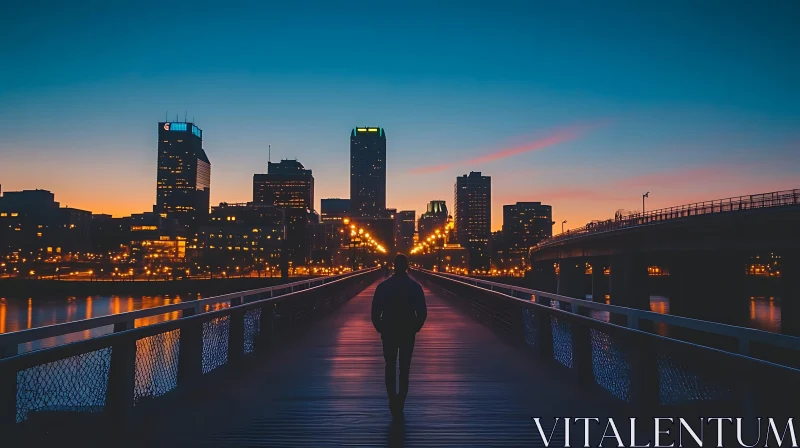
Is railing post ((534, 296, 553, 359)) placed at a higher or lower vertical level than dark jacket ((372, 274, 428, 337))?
lower

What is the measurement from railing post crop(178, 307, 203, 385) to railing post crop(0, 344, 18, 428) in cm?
321

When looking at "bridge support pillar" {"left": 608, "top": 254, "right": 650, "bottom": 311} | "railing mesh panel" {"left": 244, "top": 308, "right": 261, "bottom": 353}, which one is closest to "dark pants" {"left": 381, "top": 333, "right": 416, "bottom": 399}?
"railing mesh panel" {"left": 244, "top": 308, "right": 261, "bottom": 353}

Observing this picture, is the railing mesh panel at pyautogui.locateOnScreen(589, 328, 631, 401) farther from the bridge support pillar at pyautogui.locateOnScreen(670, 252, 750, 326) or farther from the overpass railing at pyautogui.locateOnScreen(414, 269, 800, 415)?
the bridge support pillar at pyautogui.locateOnScreen(670, 252, 750, 326)

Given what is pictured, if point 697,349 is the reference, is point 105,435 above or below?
below

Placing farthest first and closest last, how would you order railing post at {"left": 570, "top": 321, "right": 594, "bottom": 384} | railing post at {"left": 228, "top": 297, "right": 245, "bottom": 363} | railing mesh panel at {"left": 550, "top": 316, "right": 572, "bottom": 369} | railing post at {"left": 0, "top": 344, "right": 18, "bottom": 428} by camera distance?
railing mesh panel at {"left": 550, "top": 316, "right": 572, "bottom": 369}
railing post at {"left": 228, "top": 297, "right": 245, "bottom": 363}
railing post at {"left": 570, "top": 321, "right": 594, "bottom": 384}
railing post at {"left": 0, "top": 344, "right": 18, "bottom": 428}

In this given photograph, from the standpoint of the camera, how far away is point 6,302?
114875mm

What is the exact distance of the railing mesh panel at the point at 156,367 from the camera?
747 centimetres

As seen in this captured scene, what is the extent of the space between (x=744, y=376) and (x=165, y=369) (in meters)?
6.57

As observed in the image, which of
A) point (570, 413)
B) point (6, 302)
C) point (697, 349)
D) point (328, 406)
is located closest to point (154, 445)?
point (328, 406)

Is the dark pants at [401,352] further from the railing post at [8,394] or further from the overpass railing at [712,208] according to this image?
the overpass railing at [712,208]

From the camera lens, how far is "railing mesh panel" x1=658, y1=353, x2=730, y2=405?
6.98 meters

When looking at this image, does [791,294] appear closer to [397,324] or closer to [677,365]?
[677,365]

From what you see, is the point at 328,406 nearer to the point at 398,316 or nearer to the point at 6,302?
the point at 398,316

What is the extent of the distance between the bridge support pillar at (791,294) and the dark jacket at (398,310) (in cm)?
4802
